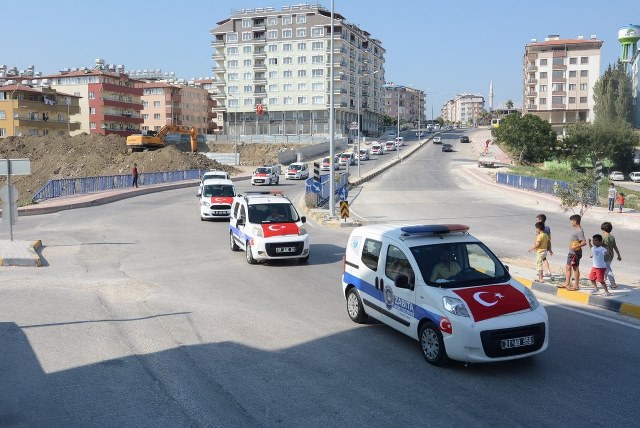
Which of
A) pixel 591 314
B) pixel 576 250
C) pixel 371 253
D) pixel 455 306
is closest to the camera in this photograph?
pixel 455 306

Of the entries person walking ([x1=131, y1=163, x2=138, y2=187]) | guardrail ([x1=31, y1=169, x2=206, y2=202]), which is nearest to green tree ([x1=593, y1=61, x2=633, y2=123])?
guardrail ([x1=31, y1=169, x2=206, y2=202])

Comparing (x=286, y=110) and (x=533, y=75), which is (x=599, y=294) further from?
(x=533, y=75)

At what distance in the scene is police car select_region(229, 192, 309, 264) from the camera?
15.0m

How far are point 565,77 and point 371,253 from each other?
123642 millimetres

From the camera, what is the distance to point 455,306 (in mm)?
7445

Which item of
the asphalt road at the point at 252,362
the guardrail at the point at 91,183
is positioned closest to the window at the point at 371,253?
the asphalt road at the point at 252,362

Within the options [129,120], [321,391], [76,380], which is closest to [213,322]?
[76,380]

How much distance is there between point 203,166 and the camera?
67.6 metres

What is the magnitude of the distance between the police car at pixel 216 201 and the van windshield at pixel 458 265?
57.8 ft

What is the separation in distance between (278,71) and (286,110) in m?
7.82

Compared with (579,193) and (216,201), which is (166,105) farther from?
(579,193)

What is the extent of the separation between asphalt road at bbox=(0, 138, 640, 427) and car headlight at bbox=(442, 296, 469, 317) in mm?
762

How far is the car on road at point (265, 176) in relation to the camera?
168ft

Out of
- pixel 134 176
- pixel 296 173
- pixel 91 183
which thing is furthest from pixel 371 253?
pixel 296 173
